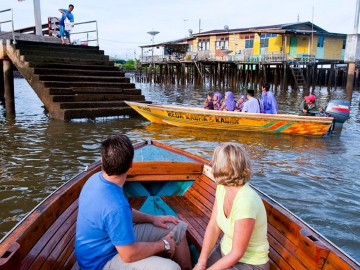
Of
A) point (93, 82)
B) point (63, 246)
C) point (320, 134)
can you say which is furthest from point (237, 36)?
point (63, 246)

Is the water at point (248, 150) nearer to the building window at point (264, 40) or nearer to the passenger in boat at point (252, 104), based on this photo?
the passenger in boat at point (252, 104)

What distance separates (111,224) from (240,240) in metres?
0.78

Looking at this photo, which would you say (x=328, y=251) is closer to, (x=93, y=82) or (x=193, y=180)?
(x=193, y=180)

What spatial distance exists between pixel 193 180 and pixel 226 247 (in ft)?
6.51

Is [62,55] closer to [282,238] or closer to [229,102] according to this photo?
[229,102]

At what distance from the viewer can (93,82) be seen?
1324cm

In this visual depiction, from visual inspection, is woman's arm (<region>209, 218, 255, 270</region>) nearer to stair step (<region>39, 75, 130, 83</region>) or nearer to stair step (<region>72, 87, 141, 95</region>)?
stair step (<region>72, 87, 141, 95</region>)

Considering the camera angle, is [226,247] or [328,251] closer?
[328,251]

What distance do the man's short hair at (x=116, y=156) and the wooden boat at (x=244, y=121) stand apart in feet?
26.6

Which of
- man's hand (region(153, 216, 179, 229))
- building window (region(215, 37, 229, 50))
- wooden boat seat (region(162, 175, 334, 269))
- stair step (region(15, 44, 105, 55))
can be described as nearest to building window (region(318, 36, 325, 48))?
building window (region(215, 37, 229, 50))

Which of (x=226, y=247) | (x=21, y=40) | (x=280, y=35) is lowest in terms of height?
(x=226, y=247)

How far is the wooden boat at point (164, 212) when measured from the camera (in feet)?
7.17

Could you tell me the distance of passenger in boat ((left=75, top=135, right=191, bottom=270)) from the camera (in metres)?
2.00

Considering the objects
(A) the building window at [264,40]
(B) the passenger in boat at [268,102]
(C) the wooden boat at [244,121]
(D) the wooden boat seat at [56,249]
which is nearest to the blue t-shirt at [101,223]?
(D) the wooden boat seat at [56,249]
